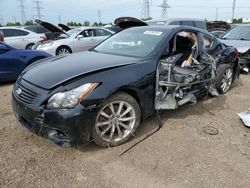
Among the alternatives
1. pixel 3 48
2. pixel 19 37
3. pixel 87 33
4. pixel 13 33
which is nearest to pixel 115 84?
pixel 3 48

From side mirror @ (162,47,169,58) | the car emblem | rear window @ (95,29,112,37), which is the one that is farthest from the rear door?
rear window @ (95,29,112,37)

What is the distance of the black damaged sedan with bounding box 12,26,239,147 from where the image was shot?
8.97ft


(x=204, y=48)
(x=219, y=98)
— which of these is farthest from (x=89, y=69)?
(x=219, y=98)

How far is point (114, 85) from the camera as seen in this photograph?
295 centimetres

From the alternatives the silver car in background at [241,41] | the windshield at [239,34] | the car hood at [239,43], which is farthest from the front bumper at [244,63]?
the windshield at [239,34]

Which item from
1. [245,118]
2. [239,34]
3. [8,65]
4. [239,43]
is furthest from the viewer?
[239,34]

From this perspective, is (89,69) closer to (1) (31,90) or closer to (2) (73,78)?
(2) (73,78)

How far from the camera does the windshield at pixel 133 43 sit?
3.73m

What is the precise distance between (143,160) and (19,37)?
10.6 m

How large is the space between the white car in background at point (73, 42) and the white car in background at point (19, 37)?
1.71 meters

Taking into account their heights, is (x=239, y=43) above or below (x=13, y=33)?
below

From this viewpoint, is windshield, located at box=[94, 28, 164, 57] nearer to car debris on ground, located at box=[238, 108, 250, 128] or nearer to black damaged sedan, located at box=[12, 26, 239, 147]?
black damaged sedan, located at box=[12, 26, 239, 147]

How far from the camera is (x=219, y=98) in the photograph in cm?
516

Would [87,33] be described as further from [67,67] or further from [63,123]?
[63,123]
